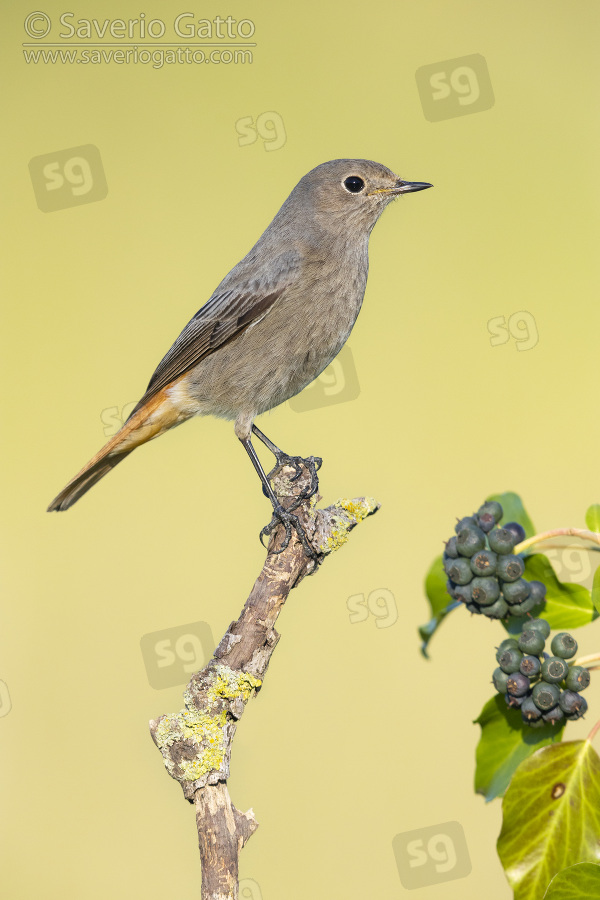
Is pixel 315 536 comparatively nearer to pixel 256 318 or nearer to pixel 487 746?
pixel 487 746

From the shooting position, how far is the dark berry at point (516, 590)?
1.68 metres

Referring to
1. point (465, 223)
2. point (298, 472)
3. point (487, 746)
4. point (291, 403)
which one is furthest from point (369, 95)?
point (487, 746)

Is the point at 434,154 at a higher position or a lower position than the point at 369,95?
lower

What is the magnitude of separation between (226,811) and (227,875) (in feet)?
0.46

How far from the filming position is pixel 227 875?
190cm

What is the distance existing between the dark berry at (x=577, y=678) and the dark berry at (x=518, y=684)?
80 millimetres

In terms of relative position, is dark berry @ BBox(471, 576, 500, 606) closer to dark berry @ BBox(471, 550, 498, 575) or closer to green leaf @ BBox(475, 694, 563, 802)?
dark berry @ BBox(471, 550, 498, 575)

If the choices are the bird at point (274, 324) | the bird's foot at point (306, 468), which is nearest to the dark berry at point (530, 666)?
the bird's foot at point (306, 468)

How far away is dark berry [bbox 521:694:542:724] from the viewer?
1606 millimetres
